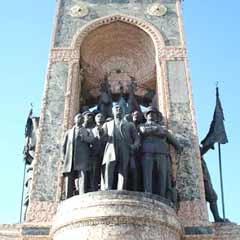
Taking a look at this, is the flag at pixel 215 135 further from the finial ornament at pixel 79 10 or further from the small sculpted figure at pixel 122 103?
the finial ornament at pixel 79 10

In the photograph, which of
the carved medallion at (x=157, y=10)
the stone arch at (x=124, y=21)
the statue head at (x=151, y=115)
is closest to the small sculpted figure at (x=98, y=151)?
the statue head at (x=151, y=115)

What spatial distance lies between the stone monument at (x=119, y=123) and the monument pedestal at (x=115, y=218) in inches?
0.7

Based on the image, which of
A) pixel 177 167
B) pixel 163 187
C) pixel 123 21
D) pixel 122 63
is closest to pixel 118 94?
pixel 122 63

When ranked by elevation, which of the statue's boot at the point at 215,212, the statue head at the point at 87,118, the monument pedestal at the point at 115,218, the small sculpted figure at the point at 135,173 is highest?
the statue head at the point at 87,118

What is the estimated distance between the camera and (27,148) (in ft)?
44.0

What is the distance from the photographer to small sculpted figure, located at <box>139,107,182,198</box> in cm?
1097

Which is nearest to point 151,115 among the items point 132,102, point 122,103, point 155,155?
point 155,155

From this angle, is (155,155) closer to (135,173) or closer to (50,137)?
(135,173)

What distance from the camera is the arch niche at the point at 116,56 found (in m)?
14.4

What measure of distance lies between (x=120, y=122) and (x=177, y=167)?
1969 millimetres

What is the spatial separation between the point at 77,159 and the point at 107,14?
5551mm

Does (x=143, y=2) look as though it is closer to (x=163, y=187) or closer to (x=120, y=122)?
(x=120, y=122)

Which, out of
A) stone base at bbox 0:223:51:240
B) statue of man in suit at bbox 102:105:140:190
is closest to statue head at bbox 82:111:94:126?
statue of man in suit at bbox 102:105:140:190

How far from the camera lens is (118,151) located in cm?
1062
